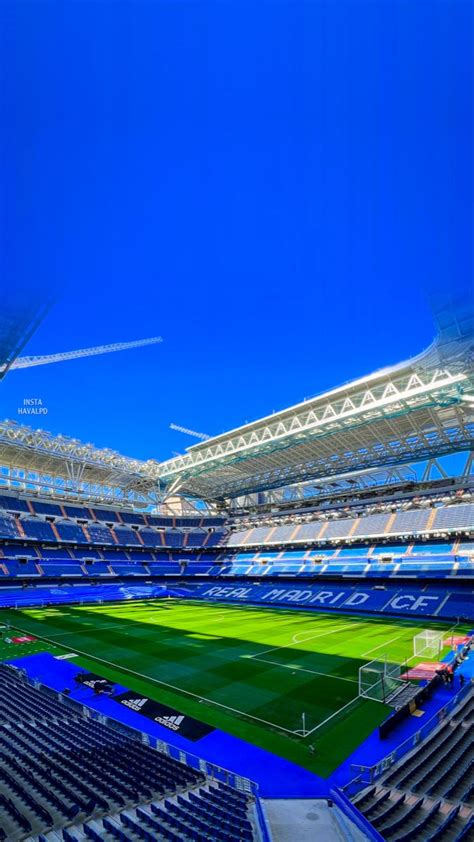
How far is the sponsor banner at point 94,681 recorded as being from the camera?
19.4 m

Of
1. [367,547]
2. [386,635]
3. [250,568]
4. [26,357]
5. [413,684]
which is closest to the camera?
[413,684]

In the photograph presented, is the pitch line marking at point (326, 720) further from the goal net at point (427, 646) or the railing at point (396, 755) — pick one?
the goal net at point (427, 646)

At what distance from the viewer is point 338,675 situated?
2172 cm

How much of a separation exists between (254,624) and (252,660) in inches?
471

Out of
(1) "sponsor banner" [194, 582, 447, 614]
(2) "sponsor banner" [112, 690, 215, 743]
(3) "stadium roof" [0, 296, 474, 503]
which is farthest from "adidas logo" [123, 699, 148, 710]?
(1) "sponsor banner" [194, 582, 447, 614]

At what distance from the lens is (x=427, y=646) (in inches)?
970

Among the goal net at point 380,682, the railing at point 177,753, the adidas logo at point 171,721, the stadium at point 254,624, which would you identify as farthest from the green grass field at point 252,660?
the railing at point 177,753

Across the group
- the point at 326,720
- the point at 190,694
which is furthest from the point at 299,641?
the point at 326,720

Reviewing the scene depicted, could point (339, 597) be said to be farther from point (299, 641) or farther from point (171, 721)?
point (171, 721)

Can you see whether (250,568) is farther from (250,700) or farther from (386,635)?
(250,700)

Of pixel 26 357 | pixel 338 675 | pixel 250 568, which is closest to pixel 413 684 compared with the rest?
pixel 338 675

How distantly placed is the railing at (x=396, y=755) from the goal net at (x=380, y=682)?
2.53 metres

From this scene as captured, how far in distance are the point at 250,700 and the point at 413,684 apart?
286 inches

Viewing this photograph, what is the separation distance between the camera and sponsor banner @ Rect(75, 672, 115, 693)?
19375mm
